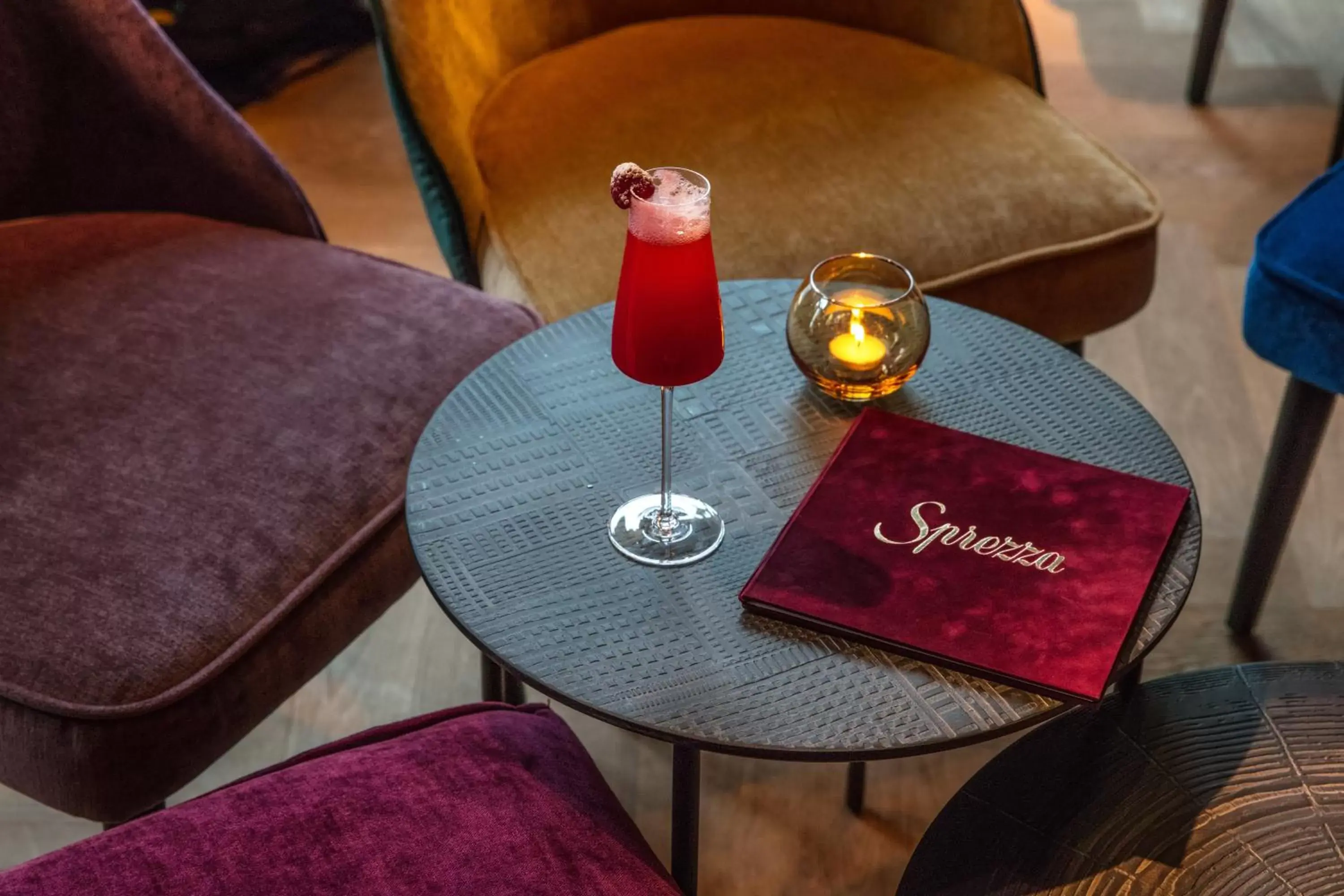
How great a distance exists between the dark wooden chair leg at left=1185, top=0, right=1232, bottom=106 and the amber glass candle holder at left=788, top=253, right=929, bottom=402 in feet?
5.27

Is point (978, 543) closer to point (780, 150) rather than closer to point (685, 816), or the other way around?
point (685, 816)

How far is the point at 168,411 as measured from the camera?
117 centimetres

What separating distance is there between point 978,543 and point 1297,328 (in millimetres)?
548

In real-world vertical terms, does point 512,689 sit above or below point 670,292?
below

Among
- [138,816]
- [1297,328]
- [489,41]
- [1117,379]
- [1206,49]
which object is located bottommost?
[1117,379]

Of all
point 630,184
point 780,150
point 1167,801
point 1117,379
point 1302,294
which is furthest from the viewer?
point 1117,379

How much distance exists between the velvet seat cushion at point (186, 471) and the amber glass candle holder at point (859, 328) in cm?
34

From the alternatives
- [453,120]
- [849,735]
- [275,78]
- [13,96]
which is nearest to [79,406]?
[13,96]

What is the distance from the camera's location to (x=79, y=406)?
118 centimetres

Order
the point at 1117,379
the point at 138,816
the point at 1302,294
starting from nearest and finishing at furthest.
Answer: the point at 138,816 < the point at 1302,294 < the point at 1117,379

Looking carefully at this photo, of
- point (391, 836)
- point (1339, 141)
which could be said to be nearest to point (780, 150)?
point (391, 836)

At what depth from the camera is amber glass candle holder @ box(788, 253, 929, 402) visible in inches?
40.9

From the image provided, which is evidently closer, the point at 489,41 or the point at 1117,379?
the point at 489,41

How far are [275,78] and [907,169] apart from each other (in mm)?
1524
